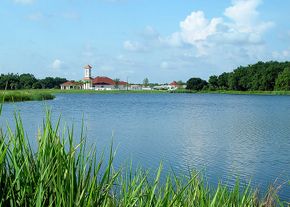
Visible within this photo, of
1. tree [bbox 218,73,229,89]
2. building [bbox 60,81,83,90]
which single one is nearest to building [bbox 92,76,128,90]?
building [bbox 60,81,83,90]

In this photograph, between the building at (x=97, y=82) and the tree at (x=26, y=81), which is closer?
the tree at (x=26, y=81)

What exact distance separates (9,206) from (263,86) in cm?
11368

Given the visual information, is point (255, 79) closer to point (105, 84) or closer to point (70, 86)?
point (105, 84)

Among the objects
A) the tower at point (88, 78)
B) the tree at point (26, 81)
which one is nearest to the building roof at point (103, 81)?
the tower at point (88, 78)

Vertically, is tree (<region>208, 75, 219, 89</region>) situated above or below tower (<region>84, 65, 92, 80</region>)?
below

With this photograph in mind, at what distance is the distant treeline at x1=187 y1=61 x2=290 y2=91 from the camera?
103825mm

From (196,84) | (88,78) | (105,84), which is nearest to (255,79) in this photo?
(196,84)

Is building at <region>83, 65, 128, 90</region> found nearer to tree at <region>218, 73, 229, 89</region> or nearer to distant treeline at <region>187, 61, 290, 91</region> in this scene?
distant treeline at <region>187, 61, 290, 91</region>

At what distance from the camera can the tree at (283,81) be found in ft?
328

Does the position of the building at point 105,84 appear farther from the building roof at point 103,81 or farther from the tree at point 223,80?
the tree at point 223,80

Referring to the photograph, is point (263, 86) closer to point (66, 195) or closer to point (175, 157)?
point (175, 157)

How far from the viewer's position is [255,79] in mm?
113500

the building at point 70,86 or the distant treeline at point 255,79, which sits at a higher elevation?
the distant treeline at point 255,79

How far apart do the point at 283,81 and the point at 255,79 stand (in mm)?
11821
